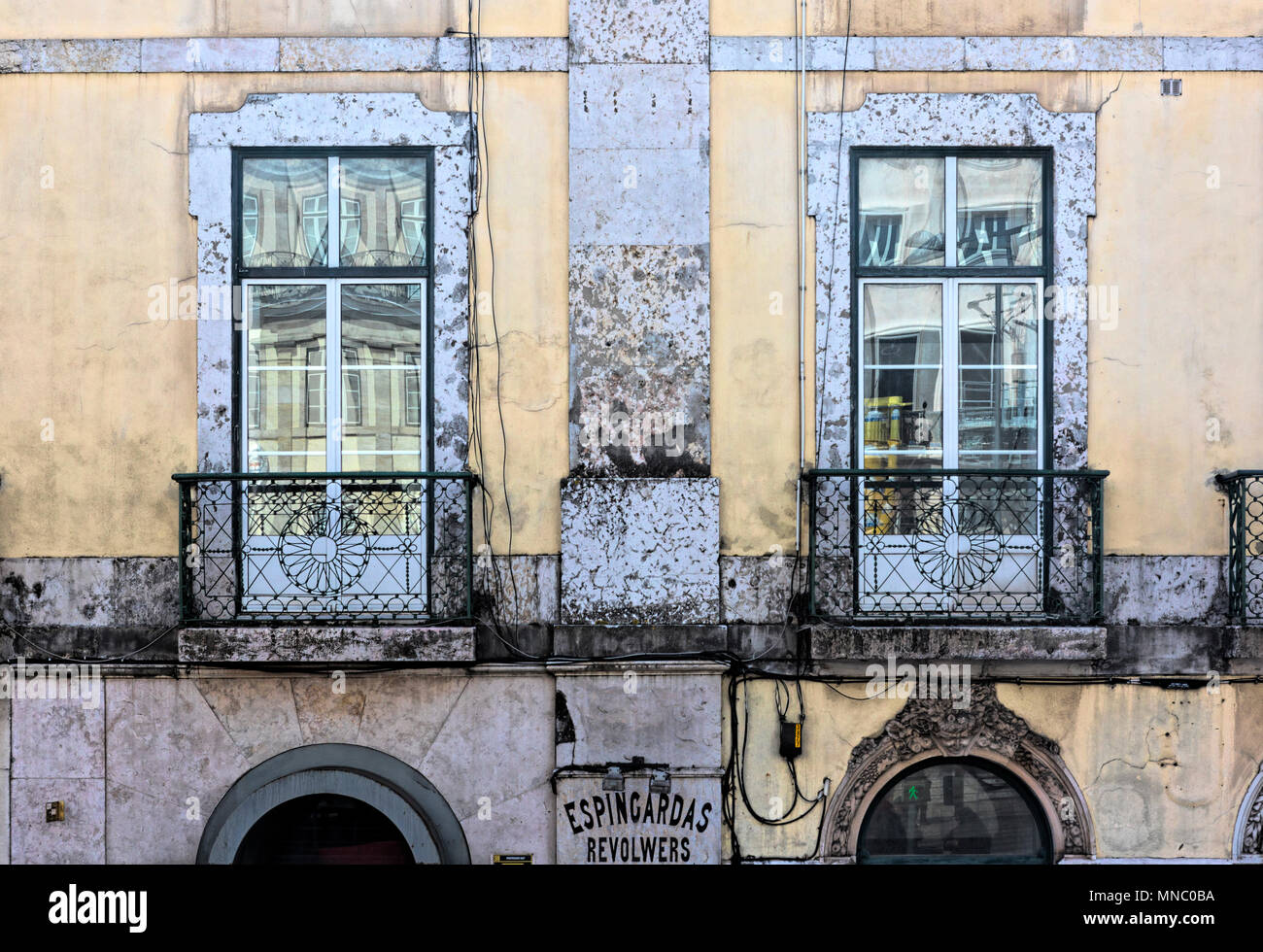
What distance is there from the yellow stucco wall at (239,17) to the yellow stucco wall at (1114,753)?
4190 mm

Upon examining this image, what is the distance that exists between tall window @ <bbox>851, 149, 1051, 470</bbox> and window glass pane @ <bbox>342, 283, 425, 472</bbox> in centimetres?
258

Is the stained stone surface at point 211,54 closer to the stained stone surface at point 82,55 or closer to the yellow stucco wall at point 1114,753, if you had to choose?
the stained stone surface at point 82,55

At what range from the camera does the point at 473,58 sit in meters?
6.07

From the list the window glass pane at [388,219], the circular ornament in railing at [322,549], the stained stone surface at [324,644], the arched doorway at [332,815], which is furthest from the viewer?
the window glass pane at [388,219]

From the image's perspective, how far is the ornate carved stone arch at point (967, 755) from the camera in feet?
19.6

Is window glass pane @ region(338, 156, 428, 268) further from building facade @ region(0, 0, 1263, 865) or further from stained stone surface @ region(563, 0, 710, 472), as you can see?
stained stone surface @ region(563, 0, 710, 472)

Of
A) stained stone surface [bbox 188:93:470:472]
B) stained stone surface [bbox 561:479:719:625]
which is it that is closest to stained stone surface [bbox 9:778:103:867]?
stained stone surface [bbox 188:93:470:472]

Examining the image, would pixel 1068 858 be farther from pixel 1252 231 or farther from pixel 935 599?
pixel 1252 231

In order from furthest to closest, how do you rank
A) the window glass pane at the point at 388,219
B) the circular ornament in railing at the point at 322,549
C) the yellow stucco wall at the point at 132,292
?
the window glass pane at the point at 388,219
the yellow stucco wall at the point at 132,292
the circular ornament in railing at the point at 322,549

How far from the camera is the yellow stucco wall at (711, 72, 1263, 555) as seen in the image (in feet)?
19.9

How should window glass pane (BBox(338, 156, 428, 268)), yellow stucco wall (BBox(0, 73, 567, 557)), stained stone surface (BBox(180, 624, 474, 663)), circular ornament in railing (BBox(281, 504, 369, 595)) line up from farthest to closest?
1. window glass pane (BBox(338, 156, 428, 268))
2. yellow stucco wall (BBox(0, 73, 567, 557))
3. circular ornament in railing (BBox(281, 504, 369, 595))
4. stained stone surface (BBox(180, 624, 474, 663))

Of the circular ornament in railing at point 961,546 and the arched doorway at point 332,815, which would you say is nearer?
the arched doorway at point 332,815

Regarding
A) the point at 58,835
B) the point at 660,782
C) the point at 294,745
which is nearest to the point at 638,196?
the point at 660,782

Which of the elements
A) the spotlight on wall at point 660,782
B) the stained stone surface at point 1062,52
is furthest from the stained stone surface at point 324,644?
the stained stone surface at point 1062,52
